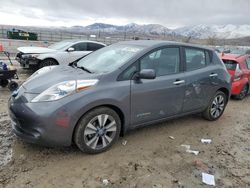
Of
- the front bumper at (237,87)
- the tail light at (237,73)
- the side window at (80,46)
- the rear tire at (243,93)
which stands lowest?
the rear tire at (243,93)

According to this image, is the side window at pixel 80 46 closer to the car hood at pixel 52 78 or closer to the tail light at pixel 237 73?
the tail light at pixel 237 73

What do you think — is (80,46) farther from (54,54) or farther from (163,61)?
(163,61)

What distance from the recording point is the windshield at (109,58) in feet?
12.8

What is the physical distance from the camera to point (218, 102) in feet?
17.5

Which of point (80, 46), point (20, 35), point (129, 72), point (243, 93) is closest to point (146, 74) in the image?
point (129, 72)

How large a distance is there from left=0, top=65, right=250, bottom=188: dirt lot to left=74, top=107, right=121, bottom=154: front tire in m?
0.15

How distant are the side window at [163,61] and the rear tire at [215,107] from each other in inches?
53.7

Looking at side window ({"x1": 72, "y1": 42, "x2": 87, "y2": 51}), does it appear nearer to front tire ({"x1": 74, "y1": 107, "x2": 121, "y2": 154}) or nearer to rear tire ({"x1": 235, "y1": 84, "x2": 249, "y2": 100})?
rear tire ({"x1": 235, "y1": 84, "x2": 249, "y2": 100})

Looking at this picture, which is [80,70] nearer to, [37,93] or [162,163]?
[37,93]

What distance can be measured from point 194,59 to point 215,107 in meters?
1.26

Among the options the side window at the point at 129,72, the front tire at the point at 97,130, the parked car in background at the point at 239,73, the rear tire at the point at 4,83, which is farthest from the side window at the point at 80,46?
the front tire at the point at 97,130

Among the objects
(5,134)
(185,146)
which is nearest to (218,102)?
(185,146)

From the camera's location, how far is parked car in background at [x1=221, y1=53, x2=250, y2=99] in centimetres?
723

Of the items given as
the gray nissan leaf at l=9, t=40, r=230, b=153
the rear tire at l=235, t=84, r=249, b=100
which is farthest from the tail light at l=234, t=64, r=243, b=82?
the gray nissan leaf at l=9, t=40, r=230, b=153
